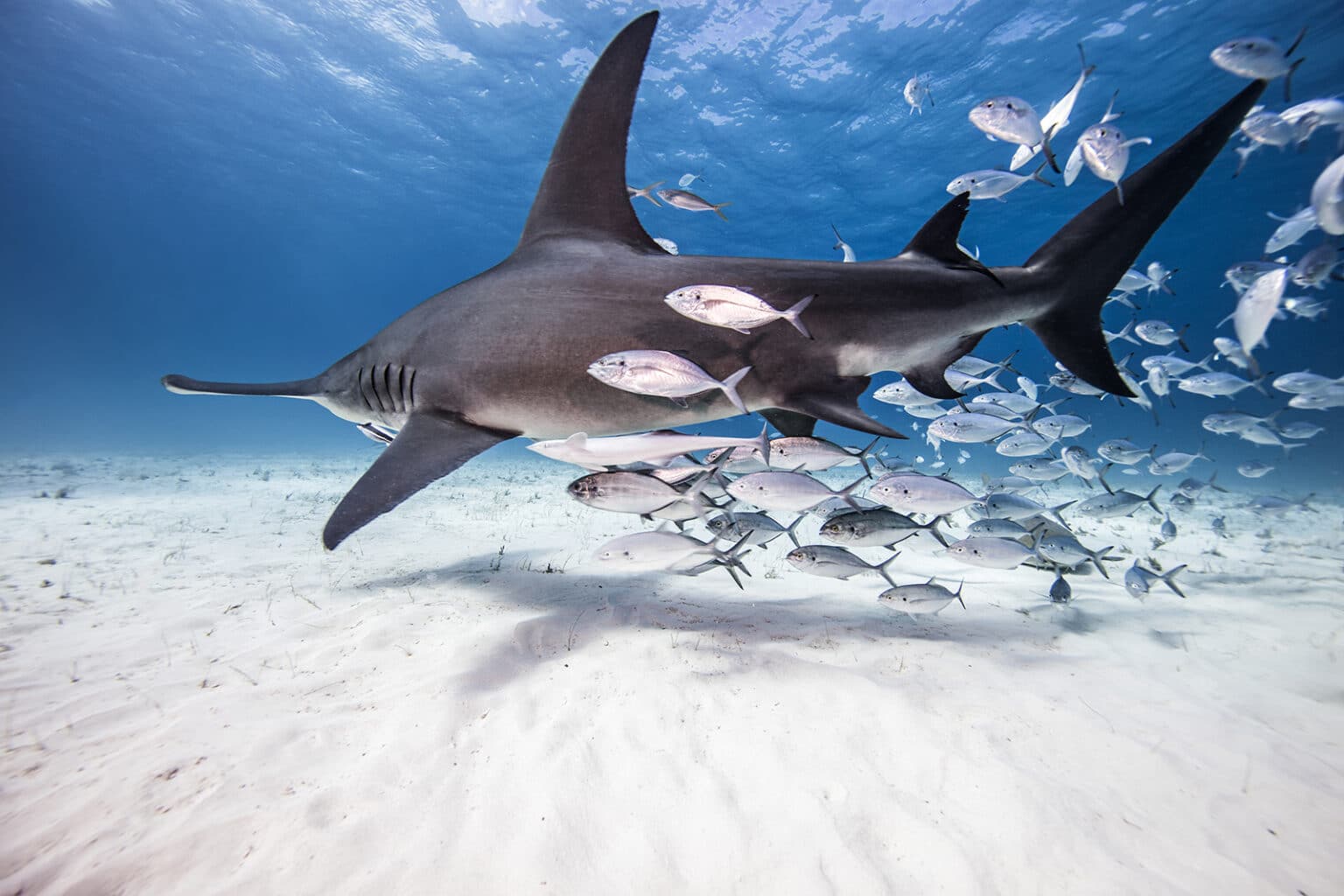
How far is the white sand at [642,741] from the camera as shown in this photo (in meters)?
1.61

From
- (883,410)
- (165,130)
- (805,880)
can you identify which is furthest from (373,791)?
(883,410)

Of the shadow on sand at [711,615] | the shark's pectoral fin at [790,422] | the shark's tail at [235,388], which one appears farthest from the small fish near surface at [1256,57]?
the shark's tail at [235,388]

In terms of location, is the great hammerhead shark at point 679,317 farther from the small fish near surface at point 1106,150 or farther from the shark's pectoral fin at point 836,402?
the small fish near surface at point 1106,150

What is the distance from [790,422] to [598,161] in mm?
2263

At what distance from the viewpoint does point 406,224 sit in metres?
48.4

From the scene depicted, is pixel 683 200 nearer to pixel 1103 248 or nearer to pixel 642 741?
pixel 1103 248

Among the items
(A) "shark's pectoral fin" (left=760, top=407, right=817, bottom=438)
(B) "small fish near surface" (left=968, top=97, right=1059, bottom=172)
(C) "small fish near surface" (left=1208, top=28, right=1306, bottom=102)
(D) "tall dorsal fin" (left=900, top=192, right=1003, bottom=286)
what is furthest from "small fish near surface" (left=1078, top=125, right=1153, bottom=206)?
(A) "shark's pectoral fin" (left=760, top=407, right=817, bottom=438)

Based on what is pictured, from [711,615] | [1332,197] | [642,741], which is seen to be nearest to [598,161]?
[711,615]

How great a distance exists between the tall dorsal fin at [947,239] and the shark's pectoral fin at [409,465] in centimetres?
287

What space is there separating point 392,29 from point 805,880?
1172 inches

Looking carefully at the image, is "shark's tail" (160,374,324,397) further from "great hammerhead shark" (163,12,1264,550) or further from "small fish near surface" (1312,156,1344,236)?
"small fish near surface" (1312,156,1344,236)

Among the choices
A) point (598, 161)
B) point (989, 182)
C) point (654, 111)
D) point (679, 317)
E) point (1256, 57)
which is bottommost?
point (679, 317)

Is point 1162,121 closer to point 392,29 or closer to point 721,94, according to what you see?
point 721,94

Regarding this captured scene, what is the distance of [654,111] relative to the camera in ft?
74.2
